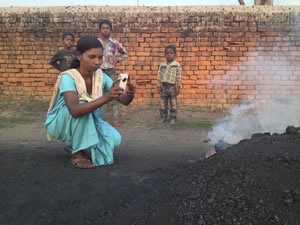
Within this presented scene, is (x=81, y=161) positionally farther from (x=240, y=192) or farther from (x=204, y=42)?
(x=204, y=42)

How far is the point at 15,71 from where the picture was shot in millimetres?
6953

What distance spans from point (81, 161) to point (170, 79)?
284 centimetres

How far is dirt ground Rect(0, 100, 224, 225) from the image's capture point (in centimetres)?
201

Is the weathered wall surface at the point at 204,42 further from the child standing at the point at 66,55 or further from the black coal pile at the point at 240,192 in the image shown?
the black coal pile at the point at 240,192

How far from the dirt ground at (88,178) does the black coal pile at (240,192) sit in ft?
0.34

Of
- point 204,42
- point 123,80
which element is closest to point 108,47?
point 204,42

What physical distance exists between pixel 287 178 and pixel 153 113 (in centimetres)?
454

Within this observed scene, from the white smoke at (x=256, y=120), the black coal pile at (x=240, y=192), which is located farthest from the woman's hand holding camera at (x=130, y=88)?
the white smoke at (x=256, y=120)

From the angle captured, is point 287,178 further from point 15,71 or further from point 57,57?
point 15,71

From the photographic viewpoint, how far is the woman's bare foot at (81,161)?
2924 mm

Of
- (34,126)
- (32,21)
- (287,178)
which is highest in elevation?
(32,21)

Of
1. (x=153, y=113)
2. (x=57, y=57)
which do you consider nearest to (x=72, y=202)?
(x=57, y=57)

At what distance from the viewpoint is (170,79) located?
5.34 m

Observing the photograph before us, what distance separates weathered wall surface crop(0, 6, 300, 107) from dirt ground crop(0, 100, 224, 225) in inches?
78.4
